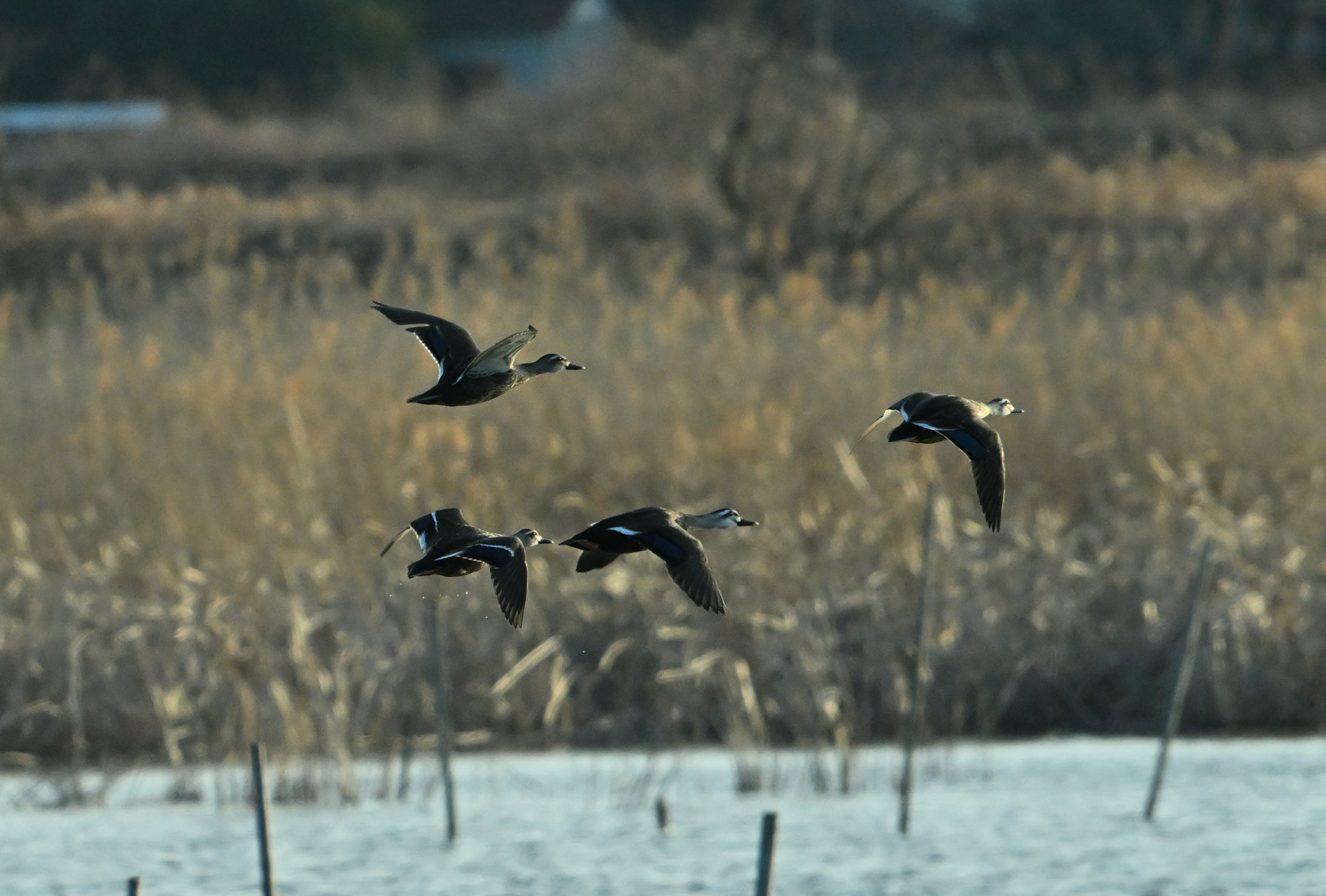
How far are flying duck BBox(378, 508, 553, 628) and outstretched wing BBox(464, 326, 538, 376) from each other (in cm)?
14

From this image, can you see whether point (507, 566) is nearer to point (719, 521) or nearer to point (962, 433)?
point (719, 521)

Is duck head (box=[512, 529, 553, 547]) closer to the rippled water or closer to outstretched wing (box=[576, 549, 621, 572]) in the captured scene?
outstretched wing (box=[576, 549, 621, 572])

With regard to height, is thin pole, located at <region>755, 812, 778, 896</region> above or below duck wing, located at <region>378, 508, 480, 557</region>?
below

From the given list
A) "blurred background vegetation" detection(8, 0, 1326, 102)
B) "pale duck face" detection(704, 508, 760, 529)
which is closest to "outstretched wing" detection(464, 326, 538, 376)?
"pale duck face" detection(704, 508, 760, 529)

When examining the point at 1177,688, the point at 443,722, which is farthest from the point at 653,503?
the point at 1177,688

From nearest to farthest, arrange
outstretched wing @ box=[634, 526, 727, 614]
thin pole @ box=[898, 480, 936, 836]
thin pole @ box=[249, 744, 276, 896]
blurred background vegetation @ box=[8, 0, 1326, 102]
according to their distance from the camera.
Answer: outstretched wing @ box=[634, 526, 727, 614] < thin pole @ box=[249, 744, 276, 896] < thin pole @ box=[898, 480, 936, 836] < blurred background vegetation @ box=[8, 0, 1326, 102]

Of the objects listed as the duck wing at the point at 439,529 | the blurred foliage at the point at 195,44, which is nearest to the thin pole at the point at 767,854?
the duck wing at the point at 439,529

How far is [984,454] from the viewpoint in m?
1.67

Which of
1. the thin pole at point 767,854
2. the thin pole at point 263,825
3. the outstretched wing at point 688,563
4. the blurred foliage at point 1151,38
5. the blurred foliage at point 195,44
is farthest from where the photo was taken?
the blurred foliage at point 195,44

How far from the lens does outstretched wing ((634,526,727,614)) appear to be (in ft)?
5.23

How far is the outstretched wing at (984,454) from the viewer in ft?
5.44

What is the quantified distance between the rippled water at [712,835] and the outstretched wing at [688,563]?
10.2 ft

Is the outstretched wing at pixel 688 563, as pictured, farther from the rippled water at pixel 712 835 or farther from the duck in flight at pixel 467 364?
the rippled water at pixel 712 835

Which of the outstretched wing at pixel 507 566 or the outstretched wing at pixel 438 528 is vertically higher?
the outstretched wing at pixel 438 528
